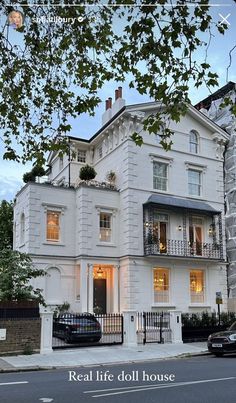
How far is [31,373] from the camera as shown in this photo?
46.2 feet

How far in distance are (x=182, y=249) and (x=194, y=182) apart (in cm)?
477

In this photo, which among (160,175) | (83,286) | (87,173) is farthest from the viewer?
(160,175)

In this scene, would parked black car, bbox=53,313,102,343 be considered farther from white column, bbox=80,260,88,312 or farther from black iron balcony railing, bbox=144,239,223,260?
black iron balcony railing, bbox=144,239,223,260

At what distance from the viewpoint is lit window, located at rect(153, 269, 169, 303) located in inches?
1081

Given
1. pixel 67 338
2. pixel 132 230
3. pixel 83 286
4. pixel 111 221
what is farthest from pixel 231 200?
pixel 67 338

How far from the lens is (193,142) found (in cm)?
3083

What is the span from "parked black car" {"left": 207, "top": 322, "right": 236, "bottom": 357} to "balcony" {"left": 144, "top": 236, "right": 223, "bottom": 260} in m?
8.78

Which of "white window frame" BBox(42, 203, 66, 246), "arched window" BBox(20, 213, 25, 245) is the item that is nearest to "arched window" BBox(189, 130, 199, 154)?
"white window frame" BBox(42, 203, 66, 246)

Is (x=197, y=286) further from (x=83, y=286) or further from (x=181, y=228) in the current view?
(x=83, y=286)

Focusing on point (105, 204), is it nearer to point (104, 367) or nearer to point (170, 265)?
point (170, 265)

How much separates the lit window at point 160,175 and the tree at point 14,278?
11.4 m

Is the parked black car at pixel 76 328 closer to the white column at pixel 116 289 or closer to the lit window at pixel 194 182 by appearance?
the white column at pixel 116 289

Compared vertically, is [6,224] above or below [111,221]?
above

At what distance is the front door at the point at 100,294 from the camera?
27.3 metres
